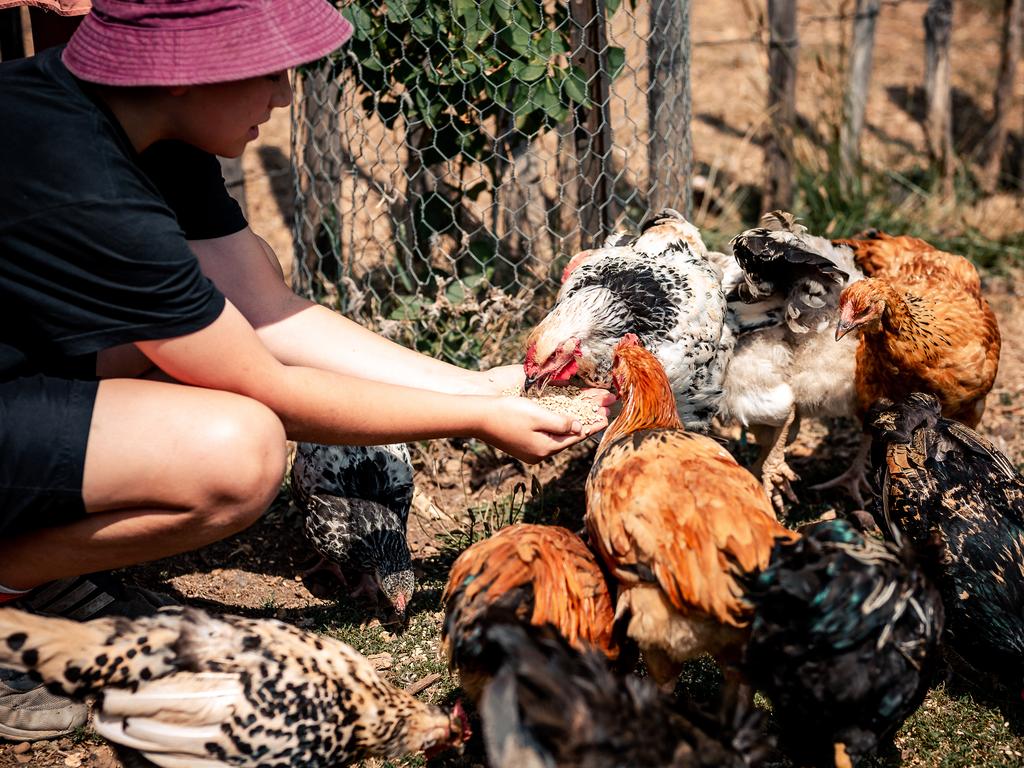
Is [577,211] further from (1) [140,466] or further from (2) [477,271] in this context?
(1) [140,466]

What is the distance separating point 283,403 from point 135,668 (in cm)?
74

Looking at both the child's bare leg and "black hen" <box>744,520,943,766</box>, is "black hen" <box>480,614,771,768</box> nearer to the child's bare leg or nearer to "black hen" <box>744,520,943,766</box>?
"black hen" <box>744,520,943,766</box>

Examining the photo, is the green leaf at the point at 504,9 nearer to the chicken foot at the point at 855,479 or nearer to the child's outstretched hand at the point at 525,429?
the child's outstretched hand at the point at 525,429

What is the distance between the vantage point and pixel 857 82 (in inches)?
222

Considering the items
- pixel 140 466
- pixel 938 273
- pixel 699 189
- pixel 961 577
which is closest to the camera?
pixel 140 466

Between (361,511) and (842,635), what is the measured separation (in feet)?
5.87

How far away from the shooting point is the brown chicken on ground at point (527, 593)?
2338mm

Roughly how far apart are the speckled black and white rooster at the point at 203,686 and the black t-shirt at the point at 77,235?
2.23ft

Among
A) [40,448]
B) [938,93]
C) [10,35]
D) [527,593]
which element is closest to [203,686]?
[40,448]

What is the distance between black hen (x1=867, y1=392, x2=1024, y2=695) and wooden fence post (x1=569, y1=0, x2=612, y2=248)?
1573mm

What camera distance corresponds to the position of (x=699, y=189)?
596 centimetres

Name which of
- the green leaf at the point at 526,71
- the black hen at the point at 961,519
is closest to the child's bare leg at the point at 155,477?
the black hen at the point at 961,519

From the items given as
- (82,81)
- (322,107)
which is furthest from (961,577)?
(322,107)

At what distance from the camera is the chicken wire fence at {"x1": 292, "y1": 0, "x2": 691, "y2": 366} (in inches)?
148
